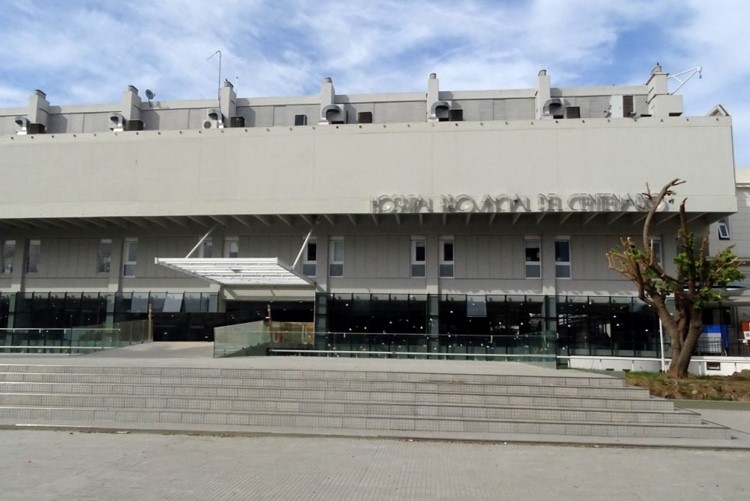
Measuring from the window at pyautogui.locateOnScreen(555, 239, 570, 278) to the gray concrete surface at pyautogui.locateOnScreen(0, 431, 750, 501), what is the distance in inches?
581

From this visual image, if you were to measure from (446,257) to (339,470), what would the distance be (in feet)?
57.2

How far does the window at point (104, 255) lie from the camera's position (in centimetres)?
2653

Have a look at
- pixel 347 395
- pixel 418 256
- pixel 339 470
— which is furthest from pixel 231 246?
pixel 339 470

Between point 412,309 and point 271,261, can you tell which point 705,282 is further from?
point 271,261

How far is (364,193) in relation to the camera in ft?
77.6

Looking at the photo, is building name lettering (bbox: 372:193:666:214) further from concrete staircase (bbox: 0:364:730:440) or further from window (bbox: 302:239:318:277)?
concrete staircase (bbox: 0:364:730:440)

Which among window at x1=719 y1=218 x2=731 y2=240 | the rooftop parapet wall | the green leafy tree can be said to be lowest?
the green leafy tree

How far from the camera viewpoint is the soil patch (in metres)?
14.6

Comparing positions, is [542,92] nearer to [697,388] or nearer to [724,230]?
[724,230]

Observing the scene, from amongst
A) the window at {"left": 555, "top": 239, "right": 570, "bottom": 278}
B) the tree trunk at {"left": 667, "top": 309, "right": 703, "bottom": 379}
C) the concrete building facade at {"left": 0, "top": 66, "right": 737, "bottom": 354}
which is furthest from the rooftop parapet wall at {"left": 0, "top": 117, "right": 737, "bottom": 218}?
the tree trunk at {"left": 667, "top": 309, "right": 703, "bottom": 379}

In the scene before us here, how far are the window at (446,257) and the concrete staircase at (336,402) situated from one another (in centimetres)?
1195

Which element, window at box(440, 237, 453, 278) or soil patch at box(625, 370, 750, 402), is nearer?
soil patch at box(625, 370, 750, 402)

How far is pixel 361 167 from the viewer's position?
2389 centimetres

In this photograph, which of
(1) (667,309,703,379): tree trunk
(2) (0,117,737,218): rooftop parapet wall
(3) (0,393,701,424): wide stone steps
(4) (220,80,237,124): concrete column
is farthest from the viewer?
(4) (220,80,237,124): concrete column
